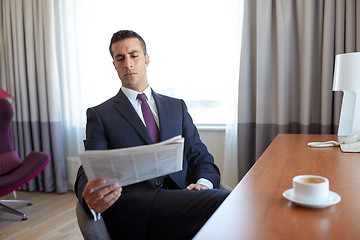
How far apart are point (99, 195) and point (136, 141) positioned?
1.60 ft

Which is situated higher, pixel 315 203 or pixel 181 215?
pixel 315 203

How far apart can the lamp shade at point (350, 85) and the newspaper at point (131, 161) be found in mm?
1171

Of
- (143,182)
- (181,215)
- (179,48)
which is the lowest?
(181,215)

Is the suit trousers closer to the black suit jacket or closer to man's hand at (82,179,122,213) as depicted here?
the black suit jacket

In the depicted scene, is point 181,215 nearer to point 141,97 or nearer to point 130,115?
point 130,115

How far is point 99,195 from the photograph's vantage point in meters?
1.07

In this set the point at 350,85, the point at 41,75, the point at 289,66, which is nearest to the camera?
the point at 350,85

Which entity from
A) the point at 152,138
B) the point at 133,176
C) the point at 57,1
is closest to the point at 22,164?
the point at 57,1

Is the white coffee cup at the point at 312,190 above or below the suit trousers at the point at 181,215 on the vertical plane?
above

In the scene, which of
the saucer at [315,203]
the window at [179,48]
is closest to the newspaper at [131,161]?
the saucer at [315,203]

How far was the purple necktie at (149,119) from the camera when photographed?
Result: 64.1 inches

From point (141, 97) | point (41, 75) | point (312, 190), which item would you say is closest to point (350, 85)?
point (141, 97)

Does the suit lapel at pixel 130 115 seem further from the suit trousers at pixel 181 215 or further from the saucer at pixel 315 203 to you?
the saucer at pixel 315 203

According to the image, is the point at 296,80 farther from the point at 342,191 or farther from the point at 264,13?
the point at 342,191
